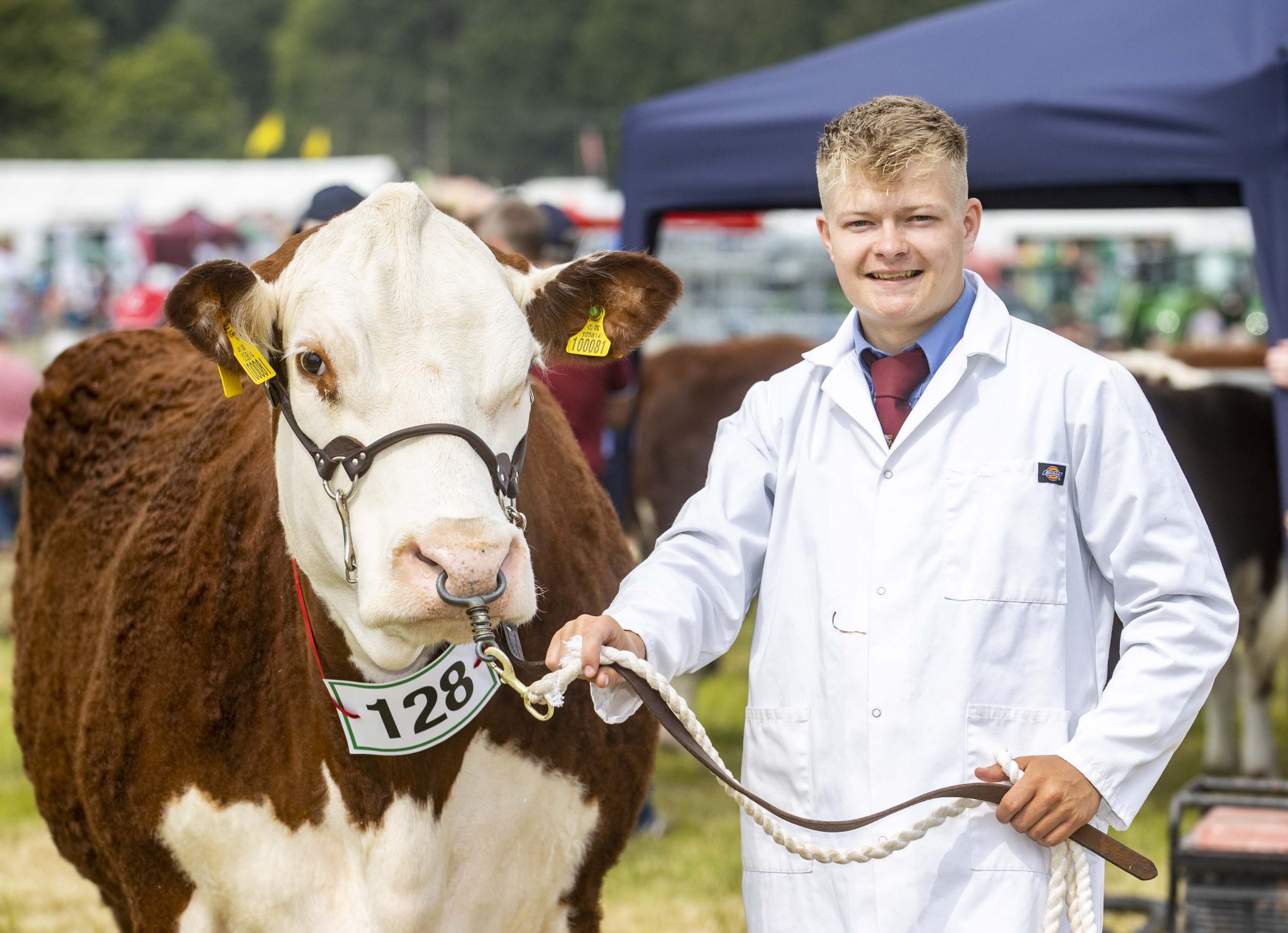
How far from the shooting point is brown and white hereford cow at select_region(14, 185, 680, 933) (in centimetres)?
217

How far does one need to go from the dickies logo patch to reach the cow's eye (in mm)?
1074

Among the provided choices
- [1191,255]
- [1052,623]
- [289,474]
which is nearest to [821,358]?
[1052,623]

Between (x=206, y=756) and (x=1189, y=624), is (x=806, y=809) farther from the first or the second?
(x=206, y=756)

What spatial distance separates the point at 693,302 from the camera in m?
23.0

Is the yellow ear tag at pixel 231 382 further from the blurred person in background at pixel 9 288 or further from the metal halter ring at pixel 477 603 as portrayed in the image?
the blurred person in background at pixel 9 288

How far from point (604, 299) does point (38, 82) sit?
71898mm

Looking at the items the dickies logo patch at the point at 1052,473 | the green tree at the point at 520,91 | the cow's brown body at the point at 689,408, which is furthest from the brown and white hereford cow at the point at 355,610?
the green tree at the point at 520,91

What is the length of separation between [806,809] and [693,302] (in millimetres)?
21032

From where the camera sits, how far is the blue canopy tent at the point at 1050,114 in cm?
455

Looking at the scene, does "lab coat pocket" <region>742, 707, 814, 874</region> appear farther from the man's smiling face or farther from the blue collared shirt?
the man's smiling face

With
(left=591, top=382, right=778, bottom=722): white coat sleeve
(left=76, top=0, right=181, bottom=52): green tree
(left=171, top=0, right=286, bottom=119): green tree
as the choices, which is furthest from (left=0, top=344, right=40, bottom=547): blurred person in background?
(left=76, top=0, right=181, bottom=52): green tree

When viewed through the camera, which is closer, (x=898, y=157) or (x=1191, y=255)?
(x=898, y=157)

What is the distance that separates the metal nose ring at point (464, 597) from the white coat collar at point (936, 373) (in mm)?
622

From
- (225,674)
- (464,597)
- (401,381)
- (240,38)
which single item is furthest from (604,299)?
(240,38)
